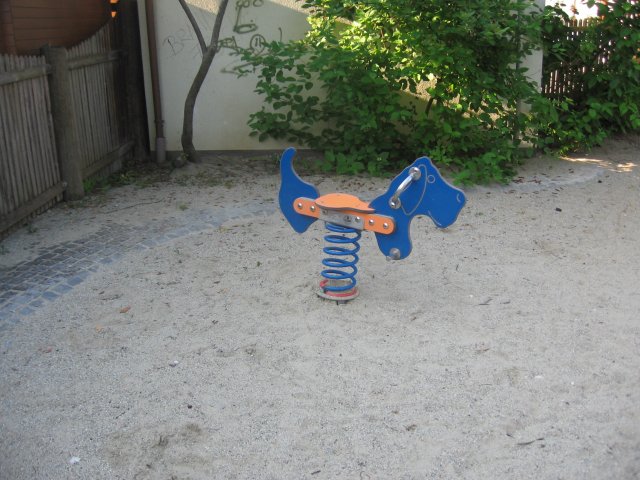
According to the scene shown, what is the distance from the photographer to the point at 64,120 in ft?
24.1

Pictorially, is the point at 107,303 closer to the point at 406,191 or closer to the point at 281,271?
the point at 281,271

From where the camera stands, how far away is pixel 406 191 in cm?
482

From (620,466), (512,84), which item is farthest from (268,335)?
(512,84)

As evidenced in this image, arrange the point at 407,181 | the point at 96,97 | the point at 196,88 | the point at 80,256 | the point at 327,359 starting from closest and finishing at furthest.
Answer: the point at 327,359 < the point at 407,181 < the point at 80,256 < the point at 96,97 < the point at 196,88

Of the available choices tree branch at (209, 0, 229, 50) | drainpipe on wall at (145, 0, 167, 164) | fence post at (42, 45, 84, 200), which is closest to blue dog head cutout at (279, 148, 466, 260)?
fence post at (42, 45, 84, 200)

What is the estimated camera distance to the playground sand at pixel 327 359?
364 centimetres

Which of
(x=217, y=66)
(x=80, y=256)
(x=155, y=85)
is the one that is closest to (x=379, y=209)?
(x=80, y=256)

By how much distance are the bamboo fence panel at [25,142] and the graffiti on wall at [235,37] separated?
7.15 ft

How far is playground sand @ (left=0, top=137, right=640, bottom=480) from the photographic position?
3643mm

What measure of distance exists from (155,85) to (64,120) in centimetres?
191

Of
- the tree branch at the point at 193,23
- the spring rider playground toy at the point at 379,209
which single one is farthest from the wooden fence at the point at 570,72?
the spring rider playground toy at the point at 379,209

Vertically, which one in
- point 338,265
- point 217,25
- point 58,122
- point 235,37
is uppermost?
point 217,25

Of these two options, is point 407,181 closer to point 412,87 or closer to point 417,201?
point 417,201

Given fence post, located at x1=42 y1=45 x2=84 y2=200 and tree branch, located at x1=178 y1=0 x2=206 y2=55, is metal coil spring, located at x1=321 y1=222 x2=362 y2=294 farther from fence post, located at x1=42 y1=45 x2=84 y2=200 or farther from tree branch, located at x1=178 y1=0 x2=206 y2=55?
tree branch, located at x1=178 y1=0 x2=206 y2=55
